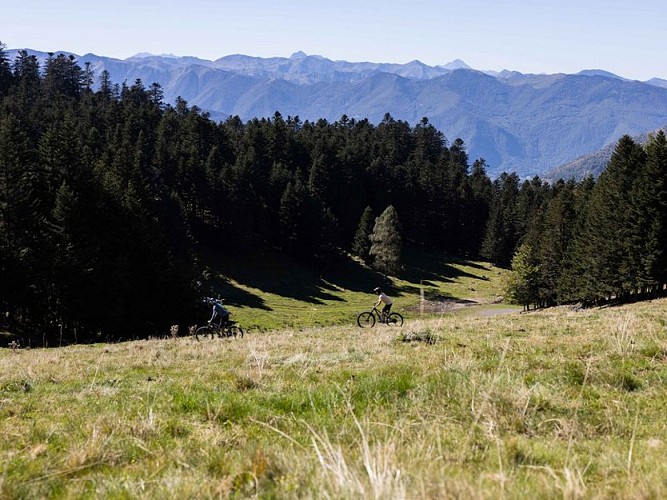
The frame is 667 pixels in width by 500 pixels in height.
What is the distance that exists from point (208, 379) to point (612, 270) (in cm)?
5927

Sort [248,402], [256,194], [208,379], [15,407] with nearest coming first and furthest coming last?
[248,402] < [15,407] < [208,379] < [256,194]

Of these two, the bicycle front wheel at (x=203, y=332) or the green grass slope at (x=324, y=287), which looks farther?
the green grass slope at (x=324, y=287)

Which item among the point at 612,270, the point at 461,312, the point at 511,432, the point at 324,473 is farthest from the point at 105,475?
the point at 461,312

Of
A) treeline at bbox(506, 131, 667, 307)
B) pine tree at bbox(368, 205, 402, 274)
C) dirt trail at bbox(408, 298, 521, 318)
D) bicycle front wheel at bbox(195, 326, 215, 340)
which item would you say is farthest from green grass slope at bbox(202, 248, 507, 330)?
bicycle front wheel at bbox(195, 326, 215, 340)

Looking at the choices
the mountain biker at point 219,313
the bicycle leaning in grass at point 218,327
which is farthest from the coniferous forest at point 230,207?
the mountain biker at point 219,313

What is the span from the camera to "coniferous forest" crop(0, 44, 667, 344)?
138ft

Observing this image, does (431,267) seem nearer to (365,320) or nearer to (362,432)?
(365,320)

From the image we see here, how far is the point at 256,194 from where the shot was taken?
333ft

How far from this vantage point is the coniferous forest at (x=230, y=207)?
138 ft

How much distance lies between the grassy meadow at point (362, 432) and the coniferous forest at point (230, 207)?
3677 centimetres

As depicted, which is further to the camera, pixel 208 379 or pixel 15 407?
pixel 208 379

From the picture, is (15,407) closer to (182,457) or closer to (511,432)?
(182,457)

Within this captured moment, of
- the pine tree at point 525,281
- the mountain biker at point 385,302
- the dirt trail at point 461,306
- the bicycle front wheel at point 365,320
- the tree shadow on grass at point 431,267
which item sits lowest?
the dirt trail at point 461,306

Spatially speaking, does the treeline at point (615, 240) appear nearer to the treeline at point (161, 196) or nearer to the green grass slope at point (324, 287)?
the green grass slope at point (324, 287)
